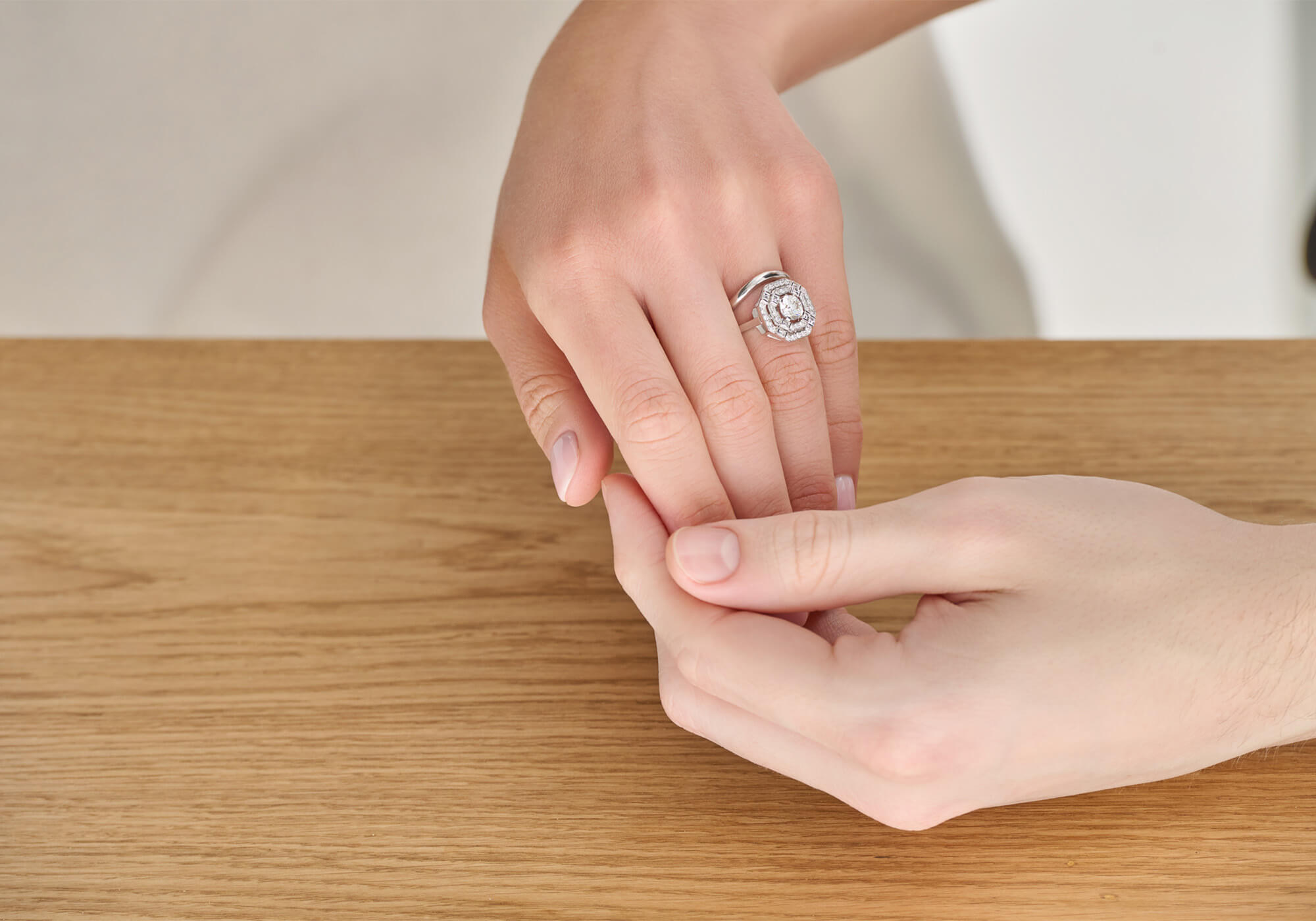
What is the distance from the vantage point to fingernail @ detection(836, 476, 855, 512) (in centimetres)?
56

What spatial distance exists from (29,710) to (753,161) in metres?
0.52

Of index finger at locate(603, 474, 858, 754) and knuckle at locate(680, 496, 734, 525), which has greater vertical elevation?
knuckle at locate(680, 496, 734, 525)

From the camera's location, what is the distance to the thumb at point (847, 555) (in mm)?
427

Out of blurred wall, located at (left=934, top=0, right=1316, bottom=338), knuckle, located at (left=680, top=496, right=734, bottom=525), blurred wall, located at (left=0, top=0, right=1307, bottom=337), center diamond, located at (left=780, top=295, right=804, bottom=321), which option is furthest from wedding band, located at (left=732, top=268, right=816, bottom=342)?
blurred wall, located at (left=934, top=0, right=1316, bottom=338)

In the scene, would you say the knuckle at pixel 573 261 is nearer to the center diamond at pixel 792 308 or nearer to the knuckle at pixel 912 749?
the center diamond at pixel 792 308

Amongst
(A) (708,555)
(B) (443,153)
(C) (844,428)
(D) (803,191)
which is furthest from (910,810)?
(B) (443,153)

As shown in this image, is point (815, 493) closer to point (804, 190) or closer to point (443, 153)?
point (804, 190)

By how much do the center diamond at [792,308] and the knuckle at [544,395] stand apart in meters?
0.14

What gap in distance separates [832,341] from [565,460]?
18 cm

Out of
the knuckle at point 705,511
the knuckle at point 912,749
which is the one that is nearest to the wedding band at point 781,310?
the knuckle at point 705,511

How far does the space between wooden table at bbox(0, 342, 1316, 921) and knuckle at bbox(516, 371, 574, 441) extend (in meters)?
0.06

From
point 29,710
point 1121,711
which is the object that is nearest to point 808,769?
point 1121,711

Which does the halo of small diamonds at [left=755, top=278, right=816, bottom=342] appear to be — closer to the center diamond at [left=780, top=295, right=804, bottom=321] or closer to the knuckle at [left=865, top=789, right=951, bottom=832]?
the center diamond at [left=780, top=295, right=804, bottom=321]

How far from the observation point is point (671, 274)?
53 cm
